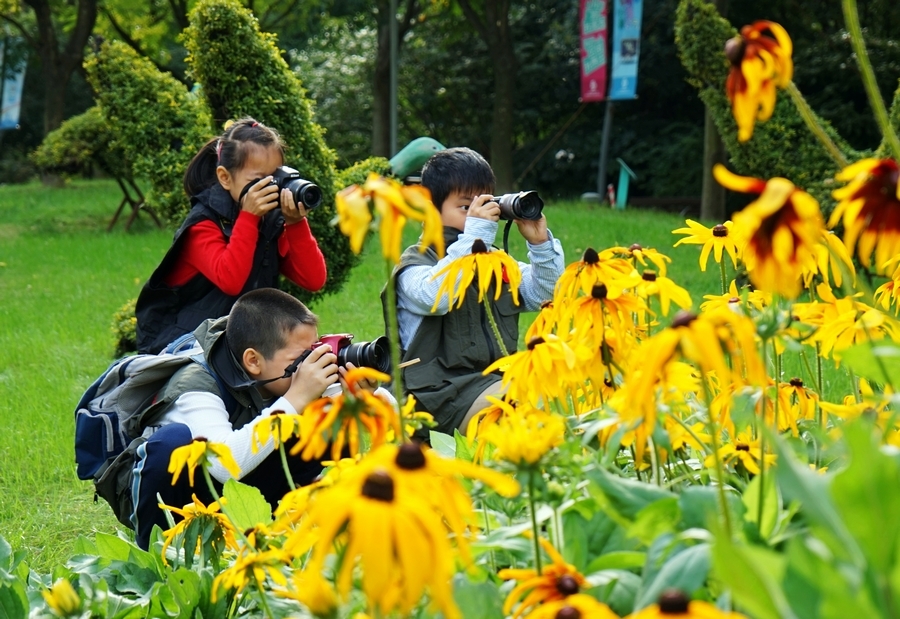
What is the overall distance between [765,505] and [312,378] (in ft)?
4.91

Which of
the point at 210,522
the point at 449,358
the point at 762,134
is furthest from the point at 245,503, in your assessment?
the point at 762,134

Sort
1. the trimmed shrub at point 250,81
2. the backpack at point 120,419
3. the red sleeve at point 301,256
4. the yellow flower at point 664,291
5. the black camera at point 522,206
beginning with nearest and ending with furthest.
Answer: the yellow flower at point 664,291 → the backpack at point 120,419 → the black camera at point 522,206 → the red sleeve at point 301,256 → the trimmed shrub at point 250,81

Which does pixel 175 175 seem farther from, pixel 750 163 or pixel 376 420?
pixel 376 420

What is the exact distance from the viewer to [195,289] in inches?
152

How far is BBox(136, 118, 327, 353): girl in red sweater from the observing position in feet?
12.1

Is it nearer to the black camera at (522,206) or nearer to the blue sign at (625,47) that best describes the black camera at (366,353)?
the black camera at (522,206)

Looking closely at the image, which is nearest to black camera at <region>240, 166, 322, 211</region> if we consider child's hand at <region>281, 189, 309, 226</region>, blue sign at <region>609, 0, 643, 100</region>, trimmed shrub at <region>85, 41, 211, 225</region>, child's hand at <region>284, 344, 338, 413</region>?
child's hand at <region>281, 189, 309, 226</region>

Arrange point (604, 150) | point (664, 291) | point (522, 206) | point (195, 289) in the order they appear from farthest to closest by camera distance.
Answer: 1. point (604, 150)
2. point (195, 289)
3. point (522, 206)
4. point (664, 291)

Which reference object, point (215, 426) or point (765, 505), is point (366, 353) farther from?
point (765, 505)

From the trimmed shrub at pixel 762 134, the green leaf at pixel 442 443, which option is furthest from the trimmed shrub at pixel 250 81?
the green leaf at pixel 442 443

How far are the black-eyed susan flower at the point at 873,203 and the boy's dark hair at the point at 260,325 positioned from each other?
2.06 meters

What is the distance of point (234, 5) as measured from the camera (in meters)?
5.72

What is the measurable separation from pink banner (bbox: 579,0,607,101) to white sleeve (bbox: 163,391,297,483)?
445 inches

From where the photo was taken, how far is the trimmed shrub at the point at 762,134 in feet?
23.7
